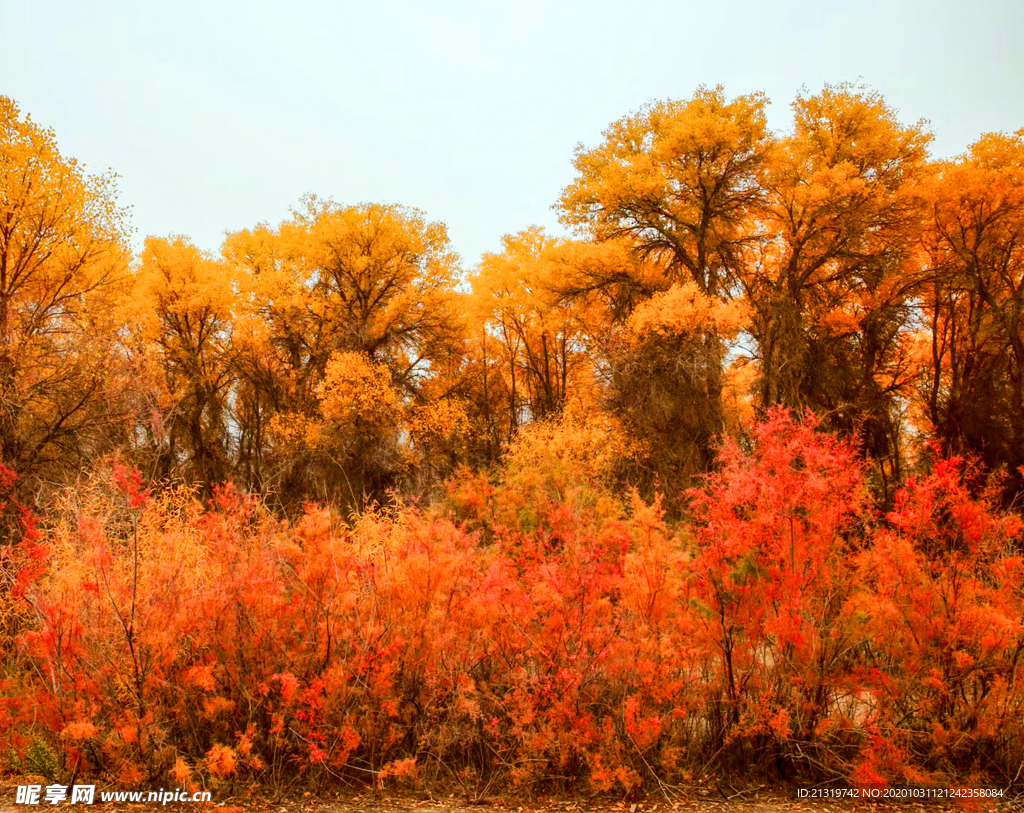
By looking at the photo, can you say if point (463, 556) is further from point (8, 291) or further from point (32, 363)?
point (8, 291)

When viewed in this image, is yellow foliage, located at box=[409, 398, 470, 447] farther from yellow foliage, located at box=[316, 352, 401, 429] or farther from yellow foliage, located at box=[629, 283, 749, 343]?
yellow foliage, located at box=[629, 283, 749, 343]

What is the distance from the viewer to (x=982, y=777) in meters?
7.35

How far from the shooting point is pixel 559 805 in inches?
276

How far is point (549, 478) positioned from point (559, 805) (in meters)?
9.66

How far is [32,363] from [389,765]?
448 inches

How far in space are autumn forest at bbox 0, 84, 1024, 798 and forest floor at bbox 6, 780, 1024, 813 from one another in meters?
0.21

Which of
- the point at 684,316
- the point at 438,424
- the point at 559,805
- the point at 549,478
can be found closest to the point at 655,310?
the point at 684,316

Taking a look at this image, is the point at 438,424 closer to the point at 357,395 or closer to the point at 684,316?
the point at 357,395

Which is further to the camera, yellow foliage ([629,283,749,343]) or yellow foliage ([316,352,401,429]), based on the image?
yellow foliage ([316,352,401,429])

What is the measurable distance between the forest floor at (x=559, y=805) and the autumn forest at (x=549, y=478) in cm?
21

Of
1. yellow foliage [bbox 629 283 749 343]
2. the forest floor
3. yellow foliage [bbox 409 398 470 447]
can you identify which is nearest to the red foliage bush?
the forest floor

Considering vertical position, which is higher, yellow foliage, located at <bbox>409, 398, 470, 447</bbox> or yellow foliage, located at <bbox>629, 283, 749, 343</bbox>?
yellow foliage, located at <bbox>629, 283, 749, 343</bbox>

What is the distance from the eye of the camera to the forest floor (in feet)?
22.2

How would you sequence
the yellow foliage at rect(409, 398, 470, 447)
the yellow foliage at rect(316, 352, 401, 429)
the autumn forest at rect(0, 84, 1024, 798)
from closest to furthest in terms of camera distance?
the autumn forest at rect(0, 84, 1024, 798)
the yellow foliage at rect(316, 352, 401, 429)
the yellow foliage at rect(409, 398, 470, 447)
